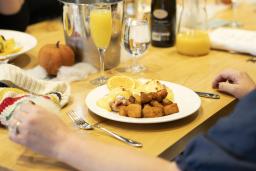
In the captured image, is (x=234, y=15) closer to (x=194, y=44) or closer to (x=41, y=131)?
(x=194, y=44)

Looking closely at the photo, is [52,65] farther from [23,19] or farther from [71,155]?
[23,19]

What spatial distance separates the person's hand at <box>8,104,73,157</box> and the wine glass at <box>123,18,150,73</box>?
582mm

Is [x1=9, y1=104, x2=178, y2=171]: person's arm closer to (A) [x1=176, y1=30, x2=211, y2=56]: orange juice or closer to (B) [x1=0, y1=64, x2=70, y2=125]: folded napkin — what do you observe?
(B) [x1=0, y1=64, x2=70, y2=125]: folded napkin

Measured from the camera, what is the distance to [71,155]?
2.93ft

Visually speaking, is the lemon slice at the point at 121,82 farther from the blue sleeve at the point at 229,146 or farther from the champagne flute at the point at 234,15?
the champagne flute at the point at 234,15

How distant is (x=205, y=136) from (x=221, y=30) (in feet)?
3.51

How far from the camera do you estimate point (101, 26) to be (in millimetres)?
1345

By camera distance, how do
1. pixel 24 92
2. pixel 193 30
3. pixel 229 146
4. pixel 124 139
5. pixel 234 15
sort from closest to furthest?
pixel 229 146 < pixel 124 139 < pixel 24 92 < pixel 193 30 < pixel 234 15

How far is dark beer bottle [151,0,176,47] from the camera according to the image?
65.9 inches

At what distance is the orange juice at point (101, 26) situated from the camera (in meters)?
1.34

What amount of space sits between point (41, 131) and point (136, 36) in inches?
24.7

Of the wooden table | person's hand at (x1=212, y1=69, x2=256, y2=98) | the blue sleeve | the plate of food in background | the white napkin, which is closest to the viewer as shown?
the blue sleeve

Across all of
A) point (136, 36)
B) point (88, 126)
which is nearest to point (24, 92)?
point (88, 126)

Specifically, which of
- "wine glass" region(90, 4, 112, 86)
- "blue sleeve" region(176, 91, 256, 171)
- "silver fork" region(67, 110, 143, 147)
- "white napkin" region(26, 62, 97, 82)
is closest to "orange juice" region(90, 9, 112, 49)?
"wine glass" region(90, 4, 112, 86)
